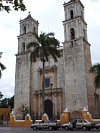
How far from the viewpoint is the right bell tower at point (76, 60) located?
3077 centimetres

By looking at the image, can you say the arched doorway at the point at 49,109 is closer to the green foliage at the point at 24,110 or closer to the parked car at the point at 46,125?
the green foliage at the point at 24,110

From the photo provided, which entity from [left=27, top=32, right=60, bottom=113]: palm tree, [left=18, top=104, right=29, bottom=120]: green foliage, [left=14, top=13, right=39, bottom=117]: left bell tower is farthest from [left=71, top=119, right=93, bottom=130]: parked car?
[left=14, top=13, right=39, bottom=117]: left bell tower

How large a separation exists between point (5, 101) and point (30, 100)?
149 feet

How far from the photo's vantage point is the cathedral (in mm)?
31266

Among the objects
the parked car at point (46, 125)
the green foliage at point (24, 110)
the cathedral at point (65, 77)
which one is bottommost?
the parked car at point (46, 125)

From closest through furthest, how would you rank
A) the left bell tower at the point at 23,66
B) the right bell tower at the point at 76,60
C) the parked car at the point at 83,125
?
the parked car at the point at 83,125
the right bell tower at the point at 76,60
the left bell tower at the point at 23,66

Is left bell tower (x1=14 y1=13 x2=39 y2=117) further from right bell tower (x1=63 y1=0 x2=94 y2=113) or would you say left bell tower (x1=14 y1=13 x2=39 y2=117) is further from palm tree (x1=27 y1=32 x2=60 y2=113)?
palm tree (x1=27 y1=32 x2=60 y2=113)

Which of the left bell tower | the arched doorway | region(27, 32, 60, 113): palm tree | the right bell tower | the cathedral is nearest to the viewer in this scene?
region(27, 32, 60, 113): palm tree

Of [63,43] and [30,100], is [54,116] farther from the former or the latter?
[63,43]

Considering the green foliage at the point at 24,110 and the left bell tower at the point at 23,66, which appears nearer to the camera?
the green foliage at the point at 24,110

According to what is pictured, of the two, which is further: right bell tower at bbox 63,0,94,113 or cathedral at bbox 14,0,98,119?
cathedral at bbox 14,0,98,119

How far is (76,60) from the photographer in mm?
32781

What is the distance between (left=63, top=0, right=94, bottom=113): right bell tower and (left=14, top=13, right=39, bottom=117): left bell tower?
7838 mm

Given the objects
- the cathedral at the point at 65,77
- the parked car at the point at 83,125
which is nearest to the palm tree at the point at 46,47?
the cathedral at the point at 65,77
